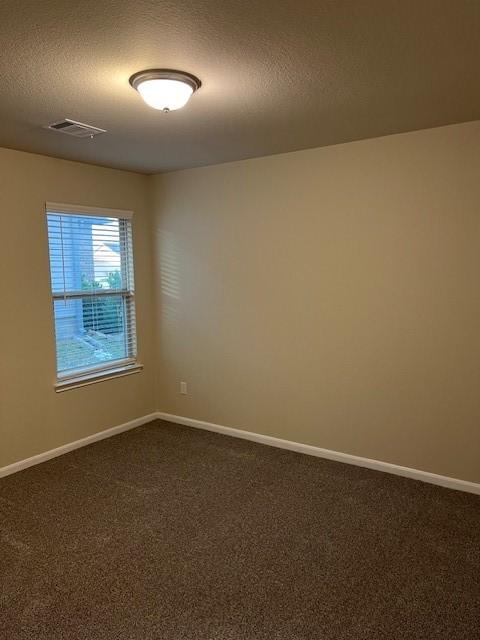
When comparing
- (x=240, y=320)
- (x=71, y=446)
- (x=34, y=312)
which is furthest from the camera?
(x=240, y=320)

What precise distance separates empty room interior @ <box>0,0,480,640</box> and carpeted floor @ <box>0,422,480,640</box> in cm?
2

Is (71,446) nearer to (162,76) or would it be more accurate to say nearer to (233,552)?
(233,552)

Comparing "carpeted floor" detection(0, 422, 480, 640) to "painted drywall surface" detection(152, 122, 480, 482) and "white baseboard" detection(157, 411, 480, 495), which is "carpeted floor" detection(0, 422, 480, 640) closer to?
"white baseboard" detection(157, 411, 480, 495)

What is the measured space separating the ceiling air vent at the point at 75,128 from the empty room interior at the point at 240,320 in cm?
2

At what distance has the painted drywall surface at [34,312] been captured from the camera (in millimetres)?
3502

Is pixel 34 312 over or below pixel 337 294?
below

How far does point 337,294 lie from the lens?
357cm

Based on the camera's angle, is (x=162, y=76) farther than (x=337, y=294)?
No

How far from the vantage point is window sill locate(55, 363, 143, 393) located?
392cm

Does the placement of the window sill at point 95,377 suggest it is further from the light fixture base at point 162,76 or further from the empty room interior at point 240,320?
the light fixture base at point 162,76

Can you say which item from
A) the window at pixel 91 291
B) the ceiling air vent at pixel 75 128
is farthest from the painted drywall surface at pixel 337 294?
the ceiling air vent at pixel 75 128

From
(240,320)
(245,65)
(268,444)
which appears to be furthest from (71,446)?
(245,65)

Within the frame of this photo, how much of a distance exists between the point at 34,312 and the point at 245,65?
252 centimetres

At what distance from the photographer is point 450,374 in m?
3.17
